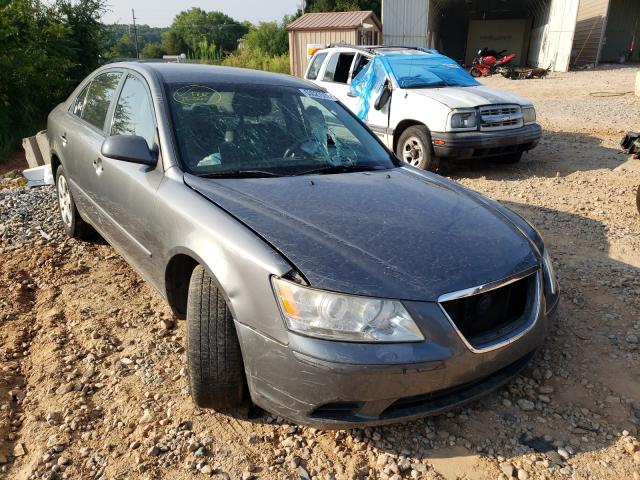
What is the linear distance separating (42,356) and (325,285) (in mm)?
2066

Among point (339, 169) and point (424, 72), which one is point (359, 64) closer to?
point (424, 72)

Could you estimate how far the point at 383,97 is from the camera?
7191mm

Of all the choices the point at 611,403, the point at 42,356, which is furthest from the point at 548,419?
the point at 42,356

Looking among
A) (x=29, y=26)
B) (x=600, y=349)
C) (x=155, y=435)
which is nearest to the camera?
(x=155, y=435)

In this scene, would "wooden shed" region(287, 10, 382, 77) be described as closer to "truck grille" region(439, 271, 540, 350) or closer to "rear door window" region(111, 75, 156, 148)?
"rear door window" region(111, 75, 156, 148)

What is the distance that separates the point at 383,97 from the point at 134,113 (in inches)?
184

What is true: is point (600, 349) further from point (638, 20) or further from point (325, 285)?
point (638, 20)

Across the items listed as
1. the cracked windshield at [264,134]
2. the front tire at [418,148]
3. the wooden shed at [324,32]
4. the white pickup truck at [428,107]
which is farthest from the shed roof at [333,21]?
the cracked windshield at [264,134]

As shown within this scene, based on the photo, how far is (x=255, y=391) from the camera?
7.03 ft

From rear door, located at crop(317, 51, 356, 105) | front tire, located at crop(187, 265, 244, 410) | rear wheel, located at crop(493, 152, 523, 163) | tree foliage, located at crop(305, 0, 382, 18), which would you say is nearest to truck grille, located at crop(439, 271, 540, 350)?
front tire, located at crop(187, 265, 244, 410)

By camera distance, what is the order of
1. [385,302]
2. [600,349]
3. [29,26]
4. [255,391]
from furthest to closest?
[29,26], [600,349], [255,391], [385,302]

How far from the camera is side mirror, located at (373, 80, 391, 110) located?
283 inches

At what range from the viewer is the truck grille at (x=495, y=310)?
2.04 meters

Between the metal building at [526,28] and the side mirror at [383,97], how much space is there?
18169mm
